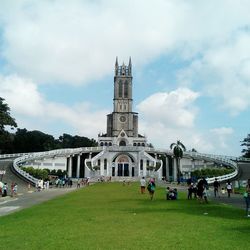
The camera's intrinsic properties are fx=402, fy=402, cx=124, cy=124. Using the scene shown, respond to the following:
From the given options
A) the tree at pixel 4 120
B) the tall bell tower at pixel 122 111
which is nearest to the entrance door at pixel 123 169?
the tall bell tower at pixel 122 111

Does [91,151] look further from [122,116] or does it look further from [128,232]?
[128,232]

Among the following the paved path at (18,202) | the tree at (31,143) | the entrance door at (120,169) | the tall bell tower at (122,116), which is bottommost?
the paved path at (18,202)

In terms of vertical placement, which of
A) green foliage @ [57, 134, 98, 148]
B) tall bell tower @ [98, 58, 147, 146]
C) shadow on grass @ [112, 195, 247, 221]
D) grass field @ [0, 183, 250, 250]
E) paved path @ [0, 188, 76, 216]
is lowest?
grass field @ [0, 183, 250, 250]

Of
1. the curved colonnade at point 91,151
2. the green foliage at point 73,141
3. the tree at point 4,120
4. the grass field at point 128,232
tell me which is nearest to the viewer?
the grass field at point 128,232

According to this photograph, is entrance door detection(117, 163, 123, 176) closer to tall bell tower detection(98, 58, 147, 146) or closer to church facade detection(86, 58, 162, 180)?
church facade detection(86, 58, 162, 180)

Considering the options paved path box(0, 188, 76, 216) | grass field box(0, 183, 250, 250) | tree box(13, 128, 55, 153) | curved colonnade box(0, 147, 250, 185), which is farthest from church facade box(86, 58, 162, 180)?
grass field box(0, 183, 250, 250)

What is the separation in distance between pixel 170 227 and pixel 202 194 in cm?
1095

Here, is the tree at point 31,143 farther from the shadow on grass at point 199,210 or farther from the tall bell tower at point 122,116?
the shadow on grass at point 199,210

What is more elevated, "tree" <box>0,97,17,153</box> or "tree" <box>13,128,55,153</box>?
"tree" <box>13,128,55,153</box>

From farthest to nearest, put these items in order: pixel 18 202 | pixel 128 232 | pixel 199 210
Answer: pixel 18 202 < pixel 199 210 < pixel 128 232

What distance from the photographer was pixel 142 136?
411ft

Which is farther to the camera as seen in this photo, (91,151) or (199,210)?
(91,151)

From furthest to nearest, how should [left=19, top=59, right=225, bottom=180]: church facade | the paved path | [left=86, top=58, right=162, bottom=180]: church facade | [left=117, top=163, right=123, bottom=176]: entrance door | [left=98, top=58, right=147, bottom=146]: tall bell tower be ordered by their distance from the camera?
[left=98, top=58, right=147, bottom=146]: tall bell tower
[left=117, top=163, right=123, bottom=176]: entrance door
[left=86, top=58, right=162, bottom=180]: church facade
[left=19, top=59, right=225, bottom=180]: church facade
the paved path

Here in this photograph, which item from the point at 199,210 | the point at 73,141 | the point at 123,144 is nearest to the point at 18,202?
the point at 199,210
